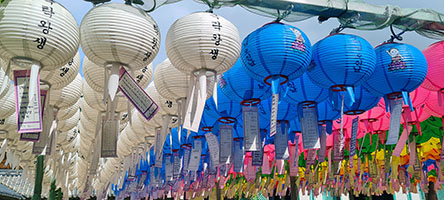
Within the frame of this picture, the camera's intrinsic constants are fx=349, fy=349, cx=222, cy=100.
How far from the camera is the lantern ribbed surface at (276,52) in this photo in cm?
222

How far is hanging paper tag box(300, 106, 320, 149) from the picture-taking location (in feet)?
8.85

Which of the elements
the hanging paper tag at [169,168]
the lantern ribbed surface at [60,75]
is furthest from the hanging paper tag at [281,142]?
the hanging paper tag at [169,168]

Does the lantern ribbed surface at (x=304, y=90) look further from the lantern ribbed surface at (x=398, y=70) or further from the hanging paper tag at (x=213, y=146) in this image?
the hanging paper tag at (x=213, y=146)

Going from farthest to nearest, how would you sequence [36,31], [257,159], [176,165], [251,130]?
[176,165] < [257,159] < [251,130] < [36,31]

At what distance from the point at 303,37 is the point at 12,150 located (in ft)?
13.0

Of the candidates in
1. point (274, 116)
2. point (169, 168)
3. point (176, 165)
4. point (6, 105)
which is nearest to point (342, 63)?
point (274, 116)

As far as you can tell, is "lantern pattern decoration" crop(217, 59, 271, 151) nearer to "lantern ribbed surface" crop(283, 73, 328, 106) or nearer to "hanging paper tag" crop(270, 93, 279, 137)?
"lantern ribbed surface" crop(283, 73, 328, 106)

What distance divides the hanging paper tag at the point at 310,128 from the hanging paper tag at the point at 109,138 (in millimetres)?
1421

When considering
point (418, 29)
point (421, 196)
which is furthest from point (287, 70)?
point (421, 196)

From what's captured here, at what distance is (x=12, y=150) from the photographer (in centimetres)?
442

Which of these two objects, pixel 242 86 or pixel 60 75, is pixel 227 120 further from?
pixel 60 75

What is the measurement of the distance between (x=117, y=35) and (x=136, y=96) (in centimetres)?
35

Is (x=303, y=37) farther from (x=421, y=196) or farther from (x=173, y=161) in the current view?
(x=421, y=196)

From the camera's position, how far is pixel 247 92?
8.87ft
